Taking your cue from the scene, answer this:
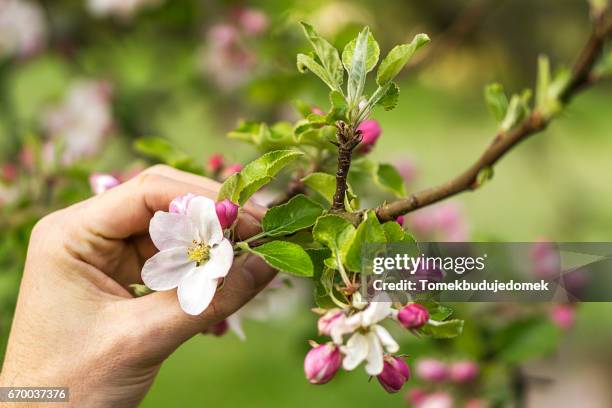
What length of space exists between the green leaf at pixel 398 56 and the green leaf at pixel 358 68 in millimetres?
19

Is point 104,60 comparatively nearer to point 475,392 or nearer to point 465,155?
point 475,392

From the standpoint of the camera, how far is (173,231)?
80 centimetres

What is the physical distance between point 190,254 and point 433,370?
89 centimetres

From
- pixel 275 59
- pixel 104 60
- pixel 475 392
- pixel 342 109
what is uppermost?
pixel 104 60

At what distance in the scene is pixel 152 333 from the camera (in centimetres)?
88

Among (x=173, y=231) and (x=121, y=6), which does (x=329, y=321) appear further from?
(x=121, y=6)

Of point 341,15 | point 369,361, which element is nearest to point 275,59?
point 369,361

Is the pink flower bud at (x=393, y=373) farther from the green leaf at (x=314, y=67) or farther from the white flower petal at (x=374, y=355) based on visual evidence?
the green leaf at (x=314, y=67)

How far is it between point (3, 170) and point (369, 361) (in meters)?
1.22

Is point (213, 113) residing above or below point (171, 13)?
below

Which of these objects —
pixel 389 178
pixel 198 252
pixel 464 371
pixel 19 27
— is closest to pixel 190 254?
pixel 198 252

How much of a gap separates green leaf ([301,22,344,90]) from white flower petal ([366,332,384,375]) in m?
0.24

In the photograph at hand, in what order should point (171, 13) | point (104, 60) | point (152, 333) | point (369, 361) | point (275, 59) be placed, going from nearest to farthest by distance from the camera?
point (369, 361) → point (152, 333) → point (275, 59) → point (171, 13) → point (104, 60)

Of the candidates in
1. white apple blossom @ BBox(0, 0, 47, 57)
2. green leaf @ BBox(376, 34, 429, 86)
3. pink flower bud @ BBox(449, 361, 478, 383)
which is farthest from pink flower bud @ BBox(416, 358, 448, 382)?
white apple blossom @ BBox(0, 0, 47, 57)
